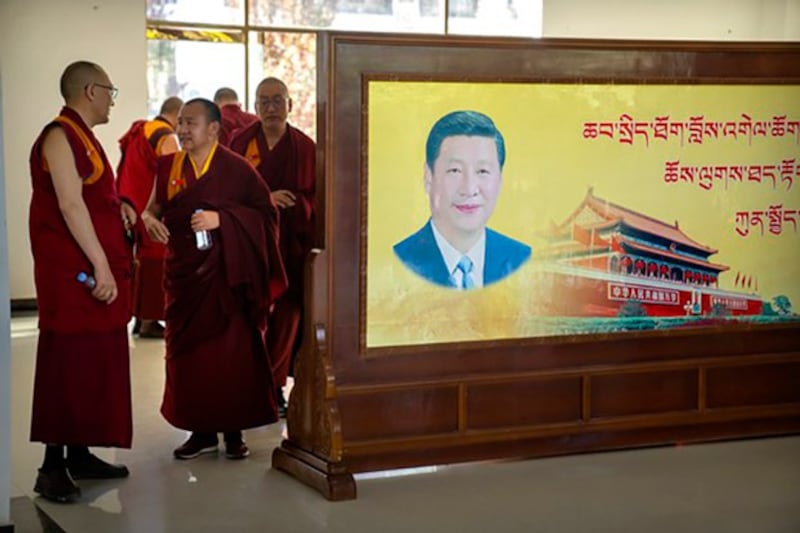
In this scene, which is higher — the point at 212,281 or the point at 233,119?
the point at 233,119

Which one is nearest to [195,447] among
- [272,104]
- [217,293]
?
[217,293]

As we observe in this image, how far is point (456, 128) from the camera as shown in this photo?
466 centimetres

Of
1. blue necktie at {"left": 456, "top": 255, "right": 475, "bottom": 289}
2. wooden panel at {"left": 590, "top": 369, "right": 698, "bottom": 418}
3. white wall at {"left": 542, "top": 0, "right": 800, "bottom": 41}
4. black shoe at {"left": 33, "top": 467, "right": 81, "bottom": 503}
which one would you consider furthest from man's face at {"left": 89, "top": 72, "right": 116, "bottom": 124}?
white wall at {"left": 542, "top": 0, "right": 800, "bottom": 41}

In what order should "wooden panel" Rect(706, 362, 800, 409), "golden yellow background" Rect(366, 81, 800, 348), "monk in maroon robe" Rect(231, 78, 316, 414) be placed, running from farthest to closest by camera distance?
"monk in maroon robe" Rect(231, 78, 316, 414) < "wooden panel" Rect(706, 362, 800, 409) < "golden yellow background" Rect(366, 81, 800, 348)

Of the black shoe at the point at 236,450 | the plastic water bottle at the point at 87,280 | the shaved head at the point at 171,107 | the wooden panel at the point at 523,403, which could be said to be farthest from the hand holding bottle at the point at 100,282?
the shaved head at the point at 171,107

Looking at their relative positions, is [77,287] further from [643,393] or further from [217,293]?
[643,393]

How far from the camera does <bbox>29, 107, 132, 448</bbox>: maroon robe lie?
14.2 feet

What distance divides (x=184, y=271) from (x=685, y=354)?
1.93 meters

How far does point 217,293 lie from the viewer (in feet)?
16.2

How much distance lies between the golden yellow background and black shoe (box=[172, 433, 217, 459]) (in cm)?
87

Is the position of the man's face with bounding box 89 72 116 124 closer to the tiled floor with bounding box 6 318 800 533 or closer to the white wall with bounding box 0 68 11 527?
the white wall with bounding box 0 68 11 527

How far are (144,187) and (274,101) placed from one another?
2.16 metres

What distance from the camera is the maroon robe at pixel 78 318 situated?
4.33 meters

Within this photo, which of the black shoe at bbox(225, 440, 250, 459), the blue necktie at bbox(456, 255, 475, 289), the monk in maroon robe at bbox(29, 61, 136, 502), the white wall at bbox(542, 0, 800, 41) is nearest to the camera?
the monk in maroon robe at bbox(29, 61, 136, 502)
